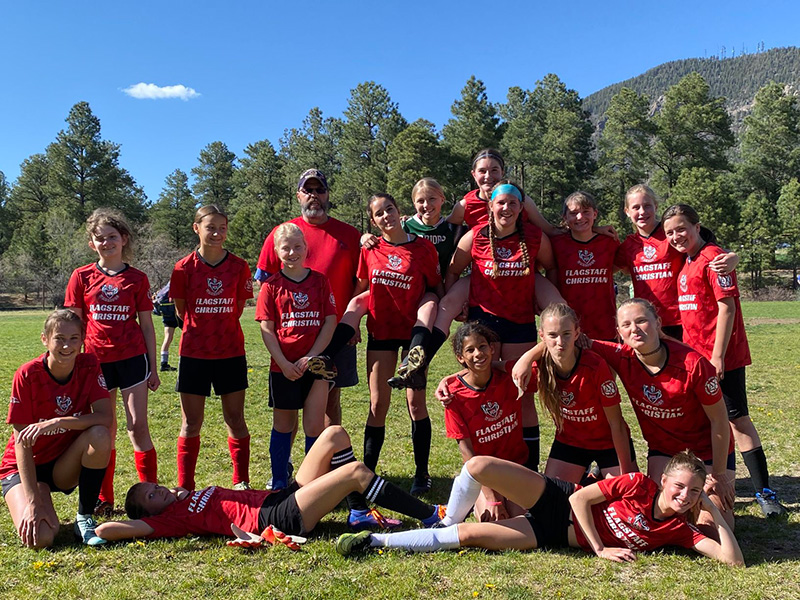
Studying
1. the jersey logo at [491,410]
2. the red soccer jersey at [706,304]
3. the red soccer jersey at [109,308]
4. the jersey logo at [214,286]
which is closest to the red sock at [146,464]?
the red soccer jersey at [109,308]

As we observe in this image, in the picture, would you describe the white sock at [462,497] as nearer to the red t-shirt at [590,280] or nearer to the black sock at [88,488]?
the red t-shirt at [590,280]

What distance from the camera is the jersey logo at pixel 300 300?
473cm

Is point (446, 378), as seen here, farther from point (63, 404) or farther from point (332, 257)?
point (63, 404)

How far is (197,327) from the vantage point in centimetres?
493

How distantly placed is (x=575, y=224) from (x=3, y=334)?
22869 millimetres

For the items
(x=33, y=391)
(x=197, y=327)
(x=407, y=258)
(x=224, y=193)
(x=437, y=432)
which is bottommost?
(x=437, y=432)

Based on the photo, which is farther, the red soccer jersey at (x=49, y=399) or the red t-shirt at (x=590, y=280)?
the red t-shirt at (x=590, y=280)

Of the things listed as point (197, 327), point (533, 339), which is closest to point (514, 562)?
point (533, 339)

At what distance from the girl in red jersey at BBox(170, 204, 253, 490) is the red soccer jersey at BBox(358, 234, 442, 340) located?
46.4 inches

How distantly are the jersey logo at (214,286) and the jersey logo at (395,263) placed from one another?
1.40 metres

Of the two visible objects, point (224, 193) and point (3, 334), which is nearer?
point (3, 334)

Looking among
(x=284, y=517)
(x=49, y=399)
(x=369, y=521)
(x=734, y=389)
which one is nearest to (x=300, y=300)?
(x=284, y=517)

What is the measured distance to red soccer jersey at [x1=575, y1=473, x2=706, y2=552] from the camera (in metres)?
3.65

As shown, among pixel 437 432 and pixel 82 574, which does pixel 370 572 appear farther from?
pixel 437 432
